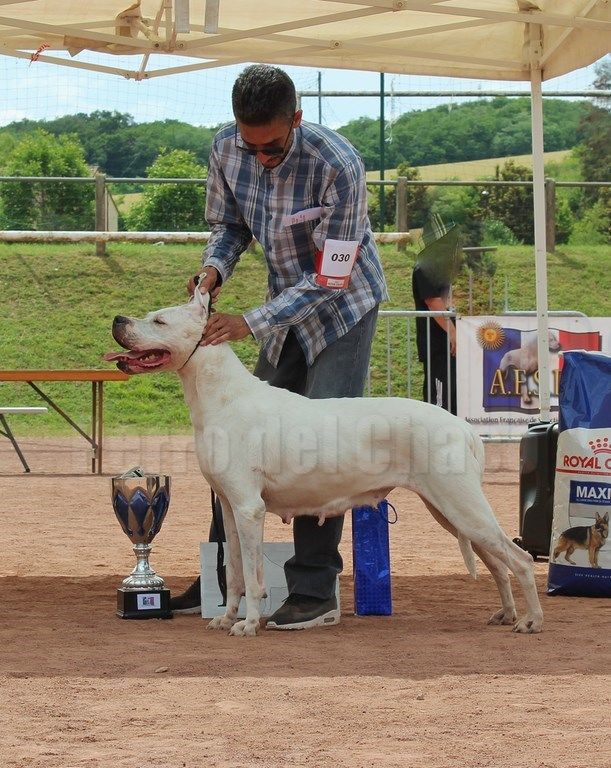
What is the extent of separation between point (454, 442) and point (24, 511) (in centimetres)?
519

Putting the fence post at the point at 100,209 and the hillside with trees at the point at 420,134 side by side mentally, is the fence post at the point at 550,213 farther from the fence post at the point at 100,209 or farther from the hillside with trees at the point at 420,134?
the fence post at the point at 100,209

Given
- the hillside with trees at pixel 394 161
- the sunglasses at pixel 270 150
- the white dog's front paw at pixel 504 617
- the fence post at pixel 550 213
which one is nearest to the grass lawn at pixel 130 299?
the fence post at pixel 550 213

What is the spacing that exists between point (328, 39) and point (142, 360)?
10.9 ft

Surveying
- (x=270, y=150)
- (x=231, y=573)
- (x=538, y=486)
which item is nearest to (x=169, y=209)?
(x=538, y=486)

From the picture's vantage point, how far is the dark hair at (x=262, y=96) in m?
4.27

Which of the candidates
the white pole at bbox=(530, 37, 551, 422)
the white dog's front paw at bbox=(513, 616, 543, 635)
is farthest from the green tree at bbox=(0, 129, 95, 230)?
the white dog's front paw at bbox=(513, 616, 543, 635)

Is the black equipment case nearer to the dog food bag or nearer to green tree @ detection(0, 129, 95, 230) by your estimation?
the dog food bag

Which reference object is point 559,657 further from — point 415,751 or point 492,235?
point 492,235

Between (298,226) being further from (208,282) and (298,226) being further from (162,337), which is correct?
(162,337)

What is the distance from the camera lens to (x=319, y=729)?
3.04m

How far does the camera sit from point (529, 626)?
452 centimetres

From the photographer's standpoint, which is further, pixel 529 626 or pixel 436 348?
pixel 436 348

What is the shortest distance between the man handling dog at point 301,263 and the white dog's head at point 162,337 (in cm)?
6

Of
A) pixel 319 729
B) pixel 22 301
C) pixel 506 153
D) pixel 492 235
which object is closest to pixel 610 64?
pixel 506 153
